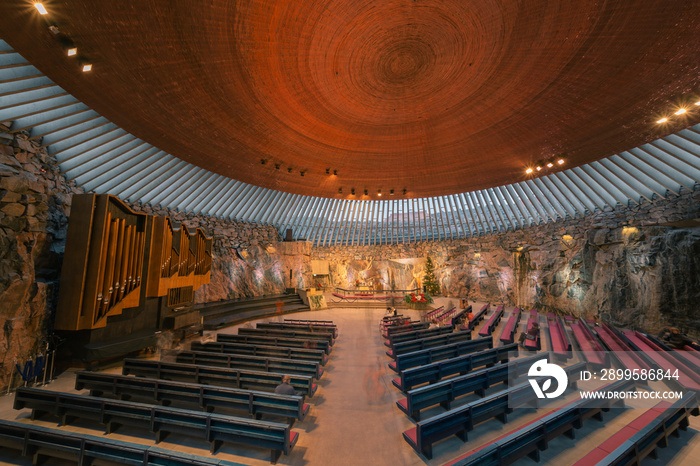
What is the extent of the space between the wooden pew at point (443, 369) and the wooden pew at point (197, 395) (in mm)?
1945

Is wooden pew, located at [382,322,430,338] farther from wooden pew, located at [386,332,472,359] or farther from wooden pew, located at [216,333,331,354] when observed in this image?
wooden pew, located at [216,333,331,354]

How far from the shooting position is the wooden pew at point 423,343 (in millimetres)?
6672

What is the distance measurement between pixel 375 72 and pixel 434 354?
24.5 feet

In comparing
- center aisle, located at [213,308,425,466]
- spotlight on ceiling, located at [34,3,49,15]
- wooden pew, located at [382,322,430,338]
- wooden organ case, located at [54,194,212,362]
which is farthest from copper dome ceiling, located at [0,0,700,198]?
center aisle, located at [213,308,425,466]

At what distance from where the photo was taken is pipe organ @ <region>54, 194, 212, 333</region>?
5.96m

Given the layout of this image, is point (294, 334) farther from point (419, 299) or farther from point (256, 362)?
point (419, 299)

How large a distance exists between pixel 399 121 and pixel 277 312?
39.3 feet

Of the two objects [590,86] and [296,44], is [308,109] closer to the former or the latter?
[296,44]

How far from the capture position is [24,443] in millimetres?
3172

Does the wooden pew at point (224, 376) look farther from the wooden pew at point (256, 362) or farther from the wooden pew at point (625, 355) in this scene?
the wooden pew at point (625, 355)

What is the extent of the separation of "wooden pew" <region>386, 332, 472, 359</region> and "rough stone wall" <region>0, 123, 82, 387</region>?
357 inches

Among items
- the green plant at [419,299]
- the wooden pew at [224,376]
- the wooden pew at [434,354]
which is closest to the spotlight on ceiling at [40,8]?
the wooden pew at [224,376]

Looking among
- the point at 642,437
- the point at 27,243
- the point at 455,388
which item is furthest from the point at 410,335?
the point at 27,243

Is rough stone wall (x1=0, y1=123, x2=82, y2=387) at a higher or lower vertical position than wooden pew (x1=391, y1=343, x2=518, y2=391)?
higher
